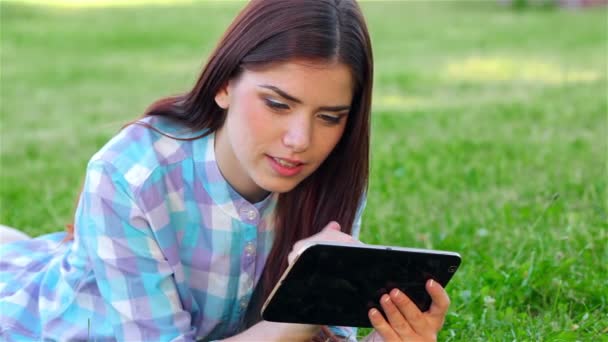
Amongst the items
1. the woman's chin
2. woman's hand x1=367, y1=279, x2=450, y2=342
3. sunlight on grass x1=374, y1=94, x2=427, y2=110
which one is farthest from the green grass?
the woman's chin

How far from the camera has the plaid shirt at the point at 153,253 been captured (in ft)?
8.26

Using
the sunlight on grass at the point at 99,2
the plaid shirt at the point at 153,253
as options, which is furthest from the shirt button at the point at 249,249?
the sunlight on grass at the point at 99,2

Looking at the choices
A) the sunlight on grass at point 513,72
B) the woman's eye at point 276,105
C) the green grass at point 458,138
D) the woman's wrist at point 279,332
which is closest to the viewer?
the woman's eye at point 276,105

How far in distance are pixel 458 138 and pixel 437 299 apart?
347 centimetres

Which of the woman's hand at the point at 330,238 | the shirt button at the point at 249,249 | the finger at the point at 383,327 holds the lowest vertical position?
the finger at the point at 383,327

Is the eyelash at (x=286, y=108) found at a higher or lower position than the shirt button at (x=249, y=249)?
higher

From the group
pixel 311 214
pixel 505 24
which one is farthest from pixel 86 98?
pixel 505 24

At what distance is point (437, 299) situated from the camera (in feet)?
7.88

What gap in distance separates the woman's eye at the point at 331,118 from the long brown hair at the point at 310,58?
97 mm

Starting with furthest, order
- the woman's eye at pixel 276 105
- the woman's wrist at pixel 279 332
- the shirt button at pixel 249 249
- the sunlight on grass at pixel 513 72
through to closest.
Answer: the sunlight on grass at pixel 513 72
the shirt button at pixel 249 249
the woman's wrist at pixel 279 332
the woman's eye at pixel 276 105

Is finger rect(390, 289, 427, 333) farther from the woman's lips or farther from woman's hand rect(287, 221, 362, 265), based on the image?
the woman's lips

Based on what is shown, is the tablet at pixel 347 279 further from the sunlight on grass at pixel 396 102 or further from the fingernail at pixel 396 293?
the sunlight on grass at pixel 396 102

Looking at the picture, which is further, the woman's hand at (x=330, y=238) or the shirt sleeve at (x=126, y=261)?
the shirt sleeve at (x=126, y=261)

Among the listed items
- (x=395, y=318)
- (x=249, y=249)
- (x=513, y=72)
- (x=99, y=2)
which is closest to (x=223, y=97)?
(x=249, y=249)
